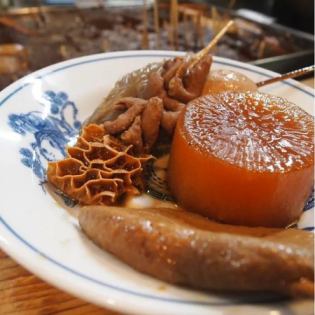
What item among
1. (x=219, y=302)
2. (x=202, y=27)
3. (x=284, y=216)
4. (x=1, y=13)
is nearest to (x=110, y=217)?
(x=219, y=302)

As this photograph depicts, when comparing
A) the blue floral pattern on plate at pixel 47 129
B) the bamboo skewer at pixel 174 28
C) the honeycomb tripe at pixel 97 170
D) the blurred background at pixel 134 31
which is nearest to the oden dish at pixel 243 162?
the honeycomb tripe at pixel 97 170

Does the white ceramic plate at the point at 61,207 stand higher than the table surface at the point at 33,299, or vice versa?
the white ceramic plate at the point at 61,207

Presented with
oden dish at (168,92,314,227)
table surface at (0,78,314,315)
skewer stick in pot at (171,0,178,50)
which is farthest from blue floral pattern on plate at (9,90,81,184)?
skewer stick in pot at (171,0,178,50)

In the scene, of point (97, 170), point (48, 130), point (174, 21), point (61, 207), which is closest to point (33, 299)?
point (61, 207)

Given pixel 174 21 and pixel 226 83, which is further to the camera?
pixel 174 21

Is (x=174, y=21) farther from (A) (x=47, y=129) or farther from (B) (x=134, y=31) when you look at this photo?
(A) (x=47, y=129)

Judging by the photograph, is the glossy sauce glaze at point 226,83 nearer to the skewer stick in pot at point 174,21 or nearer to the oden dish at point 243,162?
the oden dish at point 243,162
